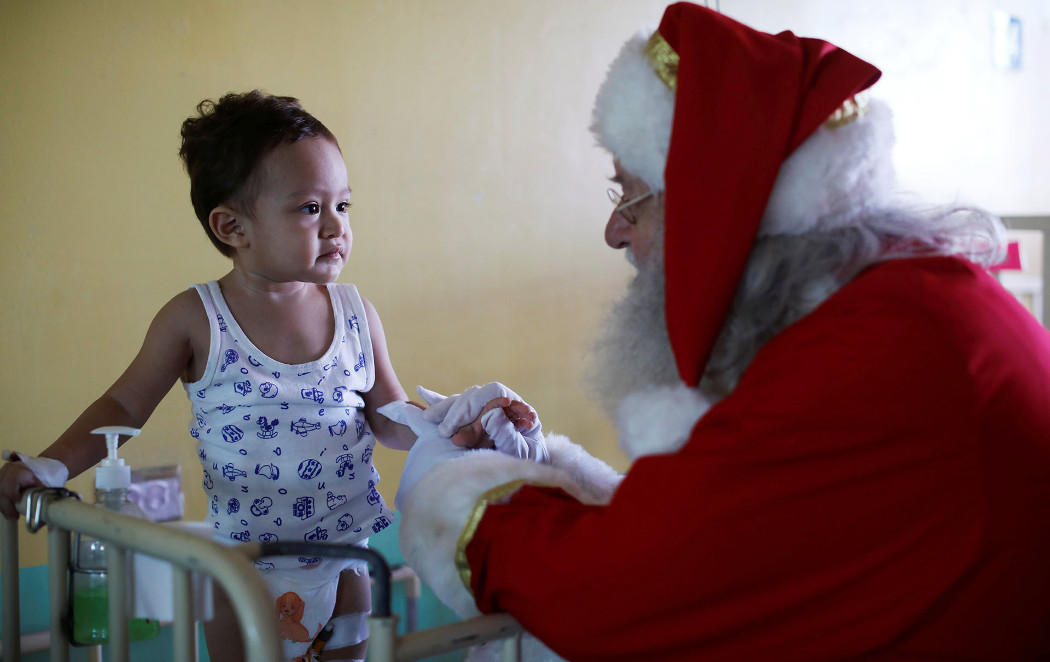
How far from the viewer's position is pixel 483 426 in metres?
1.20

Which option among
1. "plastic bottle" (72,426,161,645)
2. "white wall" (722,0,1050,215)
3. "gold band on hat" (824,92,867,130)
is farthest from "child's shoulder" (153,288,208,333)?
"white wall" (722,0,1050,215)

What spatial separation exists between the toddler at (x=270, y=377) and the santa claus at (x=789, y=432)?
33cm

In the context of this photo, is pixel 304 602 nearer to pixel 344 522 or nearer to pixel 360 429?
pixel 344 522

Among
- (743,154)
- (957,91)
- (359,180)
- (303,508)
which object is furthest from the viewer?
(957,91)

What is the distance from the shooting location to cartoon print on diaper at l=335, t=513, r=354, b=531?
4.32 ft

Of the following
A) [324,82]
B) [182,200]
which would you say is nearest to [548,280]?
[324,82]

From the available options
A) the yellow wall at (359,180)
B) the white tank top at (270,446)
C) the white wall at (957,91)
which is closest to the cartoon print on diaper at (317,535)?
the white tank top at (270,446)

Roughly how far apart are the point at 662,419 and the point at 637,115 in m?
0.35

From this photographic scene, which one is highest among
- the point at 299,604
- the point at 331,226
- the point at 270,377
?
the point at 331,226

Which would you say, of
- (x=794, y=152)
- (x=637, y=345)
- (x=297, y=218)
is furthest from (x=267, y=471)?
(x=794, y=152)

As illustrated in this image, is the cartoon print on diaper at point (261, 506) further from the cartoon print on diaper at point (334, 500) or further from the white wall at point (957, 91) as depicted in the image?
the white wall at point (957, 91)

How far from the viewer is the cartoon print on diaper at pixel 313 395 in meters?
1.30

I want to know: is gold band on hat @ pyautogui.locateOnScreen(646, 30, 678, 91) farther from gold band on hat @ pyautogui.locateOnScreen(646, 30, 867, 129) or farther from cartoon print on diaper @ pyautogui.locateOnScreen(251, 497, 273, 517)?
cartoon print on diaper @ pyautogui.locateOnScreen(251, 497, 273, 517)

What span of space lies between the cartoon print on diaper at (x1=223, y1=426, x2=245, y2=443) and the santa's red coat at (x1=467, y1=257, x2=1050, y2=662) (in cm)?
62
